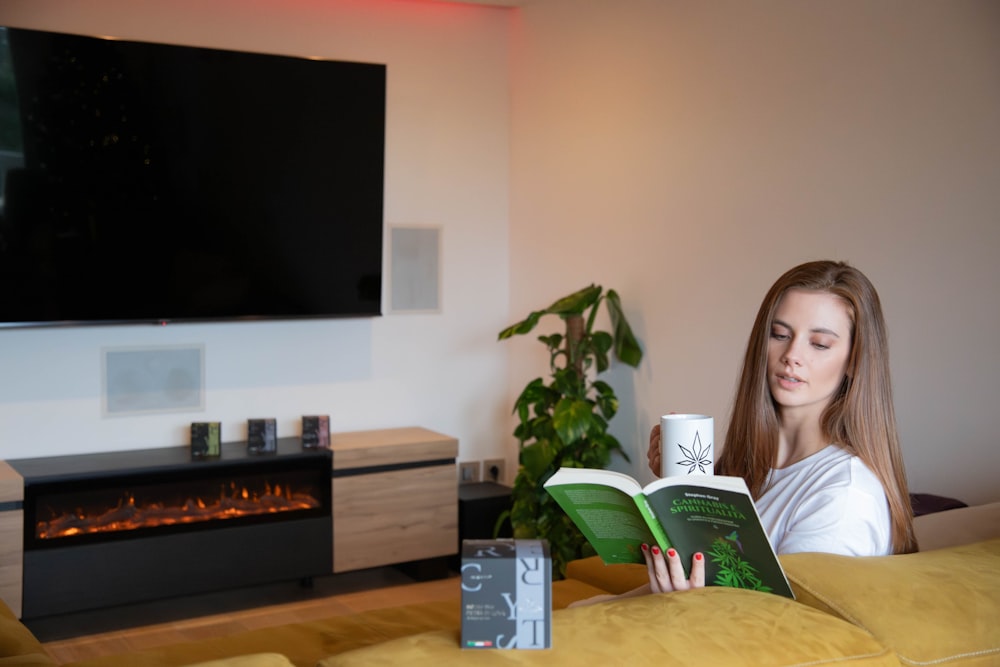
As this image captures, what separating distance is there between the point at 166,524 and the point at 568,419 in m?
1.66

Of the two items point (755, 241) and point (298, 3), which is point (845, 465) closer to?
point (755, 241)

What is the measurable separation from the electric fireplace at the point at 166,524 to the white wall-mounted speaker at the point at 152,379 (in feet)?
0.67

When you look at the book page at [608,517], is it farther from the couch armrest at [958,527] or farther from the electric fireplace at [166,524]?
the electric fireplace at [166,524]

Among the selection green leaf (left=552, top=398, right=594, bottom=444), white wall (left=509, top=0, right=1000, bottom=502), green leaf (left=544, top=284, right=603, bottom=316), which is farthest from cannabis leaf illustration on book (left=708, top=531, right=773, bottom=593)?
green leaf (left=544, top=284, right=603, bottom=316)

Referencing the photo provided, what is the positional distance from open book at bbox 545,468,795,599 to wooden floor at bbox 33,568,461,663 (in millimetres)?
2254

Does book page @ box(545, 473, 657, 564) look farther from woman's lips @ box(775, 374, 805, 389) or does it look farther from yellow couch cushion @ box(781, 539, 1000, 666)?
woman's lips @ box(775, 374, 805, 389)

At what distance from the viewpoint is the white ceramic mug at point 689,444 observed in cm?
174

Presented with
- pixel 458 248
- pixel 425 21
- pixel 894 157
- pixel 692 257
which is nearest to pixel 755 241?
pixel 692 257

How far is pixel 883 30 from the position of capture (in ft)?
10.9

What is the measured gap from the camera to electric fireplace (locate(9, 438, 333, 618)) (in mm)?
3904

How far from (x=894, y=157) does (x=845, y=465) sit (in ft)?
5.55

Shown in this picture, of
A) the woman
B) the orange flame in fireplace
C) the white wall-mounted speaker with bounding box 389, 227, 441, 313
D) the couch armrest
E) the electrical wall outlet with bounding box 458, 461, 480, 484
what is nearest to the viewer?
the woman

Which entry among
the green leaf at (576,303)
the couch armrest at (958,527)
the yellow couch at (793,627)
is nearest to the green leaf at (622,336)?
the green leaf at (576,303)

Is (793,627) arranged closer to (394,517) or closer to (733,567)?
(733,567)
